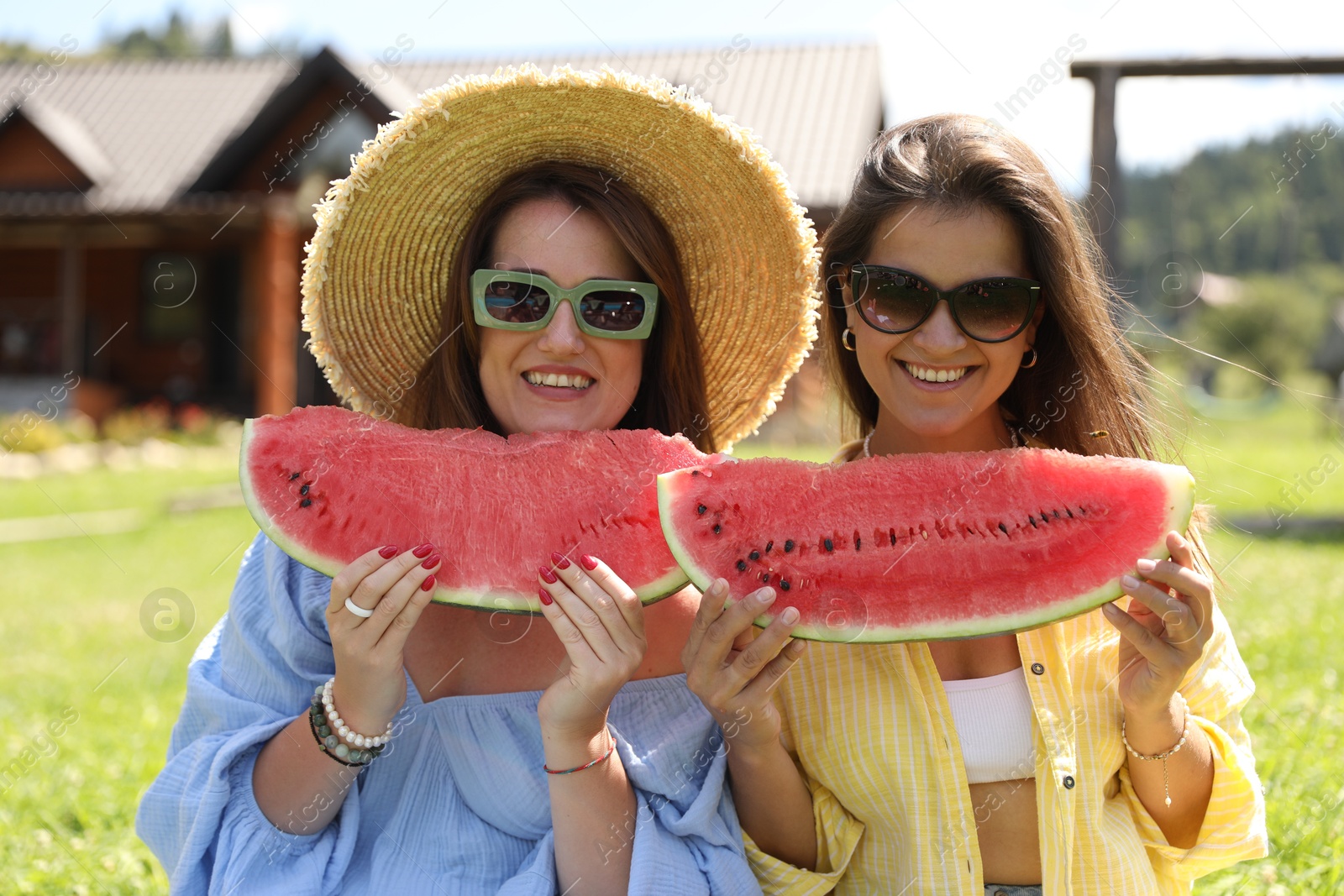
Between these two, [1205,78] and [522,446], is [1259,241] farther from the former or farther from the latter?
[522,446]

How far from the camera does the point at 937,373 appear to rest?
7.32 ft

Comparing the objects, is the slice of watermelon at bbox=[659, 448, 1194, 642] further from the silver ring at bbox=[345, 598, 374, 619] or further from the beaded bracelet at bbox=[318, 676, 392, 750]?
the beaded bracelet at bbox=[318, 676, 392, 750]

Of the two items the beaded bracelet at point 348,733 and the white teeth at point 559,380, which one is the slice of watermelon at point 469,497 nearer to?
the white teeth at point 559,380

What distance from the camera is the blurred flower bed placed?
13633 millimetres

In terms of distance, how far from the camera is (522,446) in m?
2.28

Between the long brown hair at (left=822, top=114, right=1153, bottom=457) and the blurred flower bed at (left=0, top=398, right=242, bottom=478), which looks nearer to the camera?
the long brown hair at (left=822, top=114, right=1153, bottom=457)

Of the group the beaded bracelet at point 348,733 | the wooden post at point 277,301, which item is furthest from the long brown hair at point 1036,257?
the wooden post at point 277,301

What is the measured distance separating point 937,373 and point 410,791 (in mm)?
1432

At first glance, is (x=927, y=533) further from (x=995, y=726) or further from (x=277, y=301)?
(x=277, y=301)

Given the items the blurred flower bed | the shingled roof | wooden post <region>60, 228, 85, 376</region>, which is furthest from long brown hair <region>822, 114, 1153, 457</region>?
wooden post <region>60, 228, 85, 376</region>

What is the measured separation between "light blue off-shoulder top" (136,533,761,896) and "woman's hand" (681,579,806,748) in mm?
312

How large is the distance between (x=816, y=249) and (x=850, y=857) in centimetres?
146

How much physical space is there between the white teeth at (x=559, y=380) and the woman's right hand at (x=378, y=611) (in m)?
0.54

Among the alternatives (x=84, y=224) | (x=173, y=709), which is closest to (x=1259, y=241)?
(x=84, y=224)
